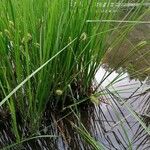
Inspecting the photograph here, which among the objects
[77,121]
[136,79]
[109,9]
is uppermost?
[109,9]

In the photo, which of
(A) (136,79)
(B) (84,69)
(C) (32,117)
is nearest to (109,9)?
(B) (84,69)

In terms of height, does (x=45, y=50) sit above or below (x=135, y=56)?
below

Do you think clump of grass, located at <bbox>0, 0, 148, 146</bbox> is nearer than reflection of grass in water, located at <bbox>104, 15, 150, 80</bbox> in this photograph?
Yes

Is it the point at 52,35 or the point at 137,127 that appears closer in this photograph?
the point at 52,35

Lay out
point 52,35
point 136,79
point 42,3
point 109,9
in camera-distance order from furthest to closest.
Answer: point 136,79
point 109,9
point 42,3
point 52,35

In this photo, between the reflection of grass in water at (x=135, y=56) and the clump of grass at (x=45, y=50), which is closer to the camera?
the clump of grass at (x=45, y=50)

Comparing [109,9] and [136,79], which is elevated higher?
[109,9]

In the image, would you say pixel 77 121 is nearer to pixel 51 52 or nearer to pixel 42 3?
pixel 51 52

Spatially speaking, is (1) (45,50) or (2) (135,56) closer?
(1) (45,50)
